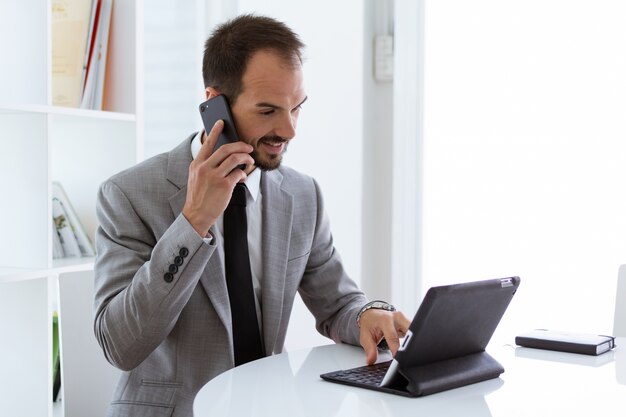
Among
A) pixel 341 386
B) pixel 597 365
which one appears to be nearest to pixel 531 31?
pixel 597 365

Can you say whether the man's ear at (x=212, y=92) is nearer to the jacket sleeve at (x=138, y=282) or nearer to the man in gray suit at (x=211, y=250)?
the man in gray suit at (x=211, y=250)

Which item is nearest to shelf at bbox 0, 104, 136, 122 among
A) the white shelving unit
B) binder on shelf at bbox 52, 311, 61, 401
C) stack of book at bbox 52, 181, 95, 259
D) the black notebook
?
the white shelving unit

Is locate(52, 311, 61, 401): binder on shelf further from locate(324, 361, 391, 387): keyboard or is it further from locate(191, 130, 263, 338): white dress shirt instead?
locate(324, 361, 391, 387): keyboard

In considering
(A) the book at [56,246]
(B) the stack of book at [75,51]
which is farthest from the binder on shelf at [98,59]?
(A) the book at [56,246]

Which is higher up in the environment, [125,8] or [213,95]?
[125,8]

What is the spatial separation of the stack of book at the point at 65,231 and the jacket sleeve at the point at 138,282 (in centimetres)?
67

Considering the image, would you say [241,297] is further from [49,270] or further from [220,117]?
[49,270]

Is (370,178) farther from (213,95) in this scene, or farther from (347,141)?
(213,95)

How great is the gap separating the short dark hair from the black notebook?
0.69 m

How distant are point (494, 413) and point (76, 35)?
1.61 metres

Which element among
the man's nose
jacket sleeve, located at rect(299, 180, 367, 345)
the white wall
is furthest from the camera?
the white wall

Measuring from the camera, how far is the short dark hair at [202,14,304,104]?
1.76m

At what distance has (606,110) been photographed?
9.12 ft

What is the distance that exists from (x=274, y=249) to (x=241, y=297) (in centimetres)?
15
